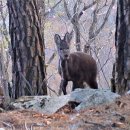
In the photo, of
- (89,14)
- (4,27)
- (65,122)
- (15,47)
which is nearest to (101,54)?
(89,14)

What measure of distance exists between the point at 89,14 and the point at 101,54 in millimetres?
1839

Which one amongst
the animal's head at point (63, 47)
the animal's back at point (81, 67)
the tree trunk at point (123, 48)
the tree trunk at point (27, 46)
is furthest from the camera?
the animal's back at point (81, 67)

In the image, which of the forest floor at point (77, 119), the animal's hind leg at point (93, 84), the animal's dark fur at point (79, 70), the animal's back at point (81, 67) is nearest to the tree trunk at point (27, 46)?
the animal's dark fur at point (79, 70)

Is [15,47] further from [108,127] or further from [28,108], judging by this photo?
[108,127]

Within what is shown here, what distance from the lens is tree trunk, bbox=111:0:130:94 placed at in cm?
542

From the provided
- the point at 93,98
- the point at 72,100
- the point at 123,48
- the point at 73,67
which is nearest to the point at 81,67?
the point at 73,67

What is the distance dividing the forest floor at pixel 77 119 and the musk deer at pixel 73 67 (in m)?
3.53

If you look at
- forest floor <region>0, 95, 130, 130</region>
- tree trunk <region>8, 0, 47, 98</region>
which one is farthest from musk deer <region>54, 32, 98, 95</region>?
forest floor <region>0, 95, 130, 130</region>

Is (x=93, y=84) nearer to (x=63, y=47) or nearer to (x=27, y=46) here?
(x=63, y=47)

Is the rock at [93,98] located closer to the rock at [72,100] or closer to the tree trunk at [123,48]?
the rock at [72,100]

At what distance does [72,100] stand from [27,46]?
2513 mm

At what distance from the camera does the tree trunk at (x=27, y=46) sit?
745cm

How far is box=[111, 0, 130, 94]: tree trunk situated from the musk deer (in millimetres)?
2767

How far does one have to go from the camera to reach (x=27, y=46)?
24.4 ft
